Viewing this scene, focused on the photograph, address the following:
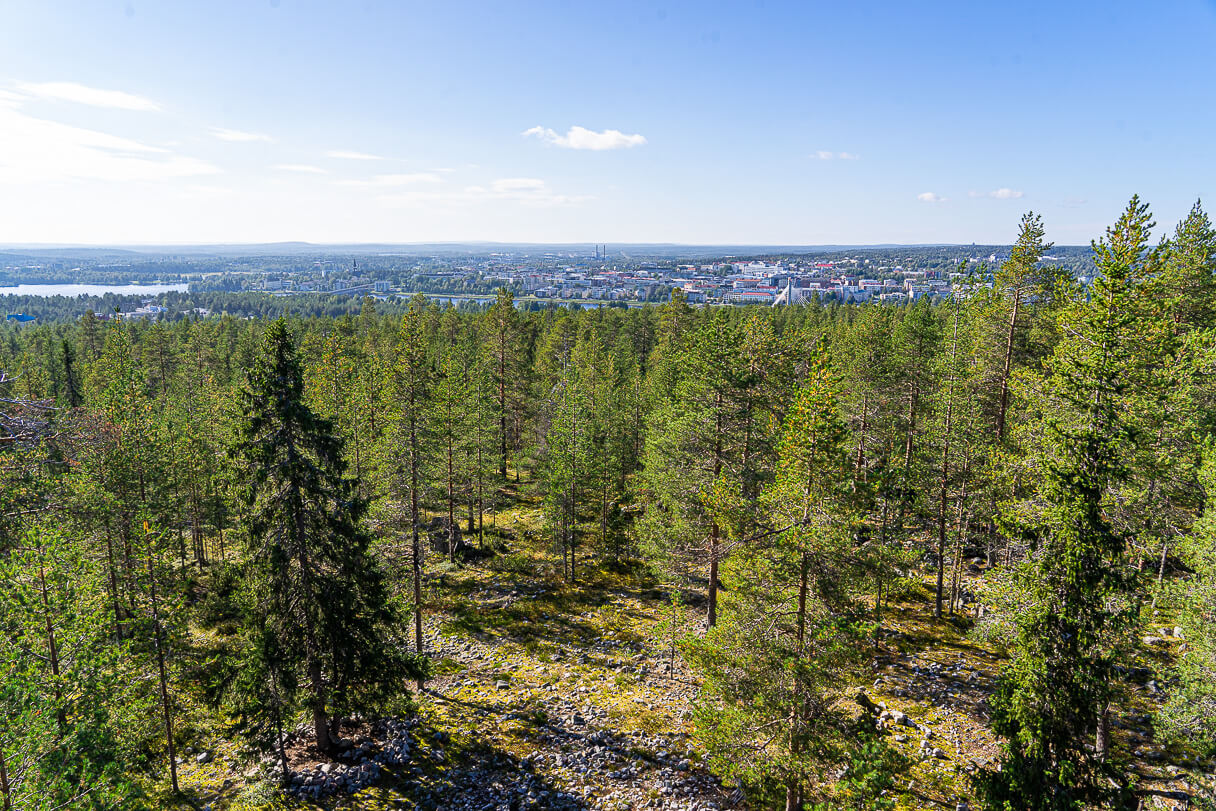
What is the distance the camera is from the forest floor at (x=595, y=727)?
16141mm

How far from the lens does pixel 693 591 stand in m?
29.5

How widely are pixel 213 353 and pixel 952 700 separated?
63.0m

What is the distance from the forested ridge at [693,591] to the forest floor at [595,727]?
0.13 metres

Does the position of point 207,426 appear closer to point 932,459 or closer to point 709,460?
point 709,460

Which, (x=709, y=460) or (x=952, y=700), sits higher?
(x=709, y=460)

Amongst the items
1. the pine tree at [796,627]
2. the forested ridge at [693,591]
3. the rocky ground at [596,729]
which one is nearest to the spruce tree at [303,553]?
the forested ridge at [693,591]

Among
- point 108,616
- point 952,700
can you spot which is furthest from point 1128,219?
point 108,616

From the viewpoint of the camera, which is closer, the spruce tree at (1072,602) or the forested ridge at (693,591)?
the spruce tree at (1072,602)

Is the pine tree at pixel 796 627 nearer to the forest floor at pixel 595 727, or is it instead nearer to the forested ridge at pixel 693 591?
the forested ridge at pixel 693 591

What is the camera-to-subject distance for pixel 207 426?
110ft

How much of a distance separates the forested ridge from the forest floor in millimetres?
133

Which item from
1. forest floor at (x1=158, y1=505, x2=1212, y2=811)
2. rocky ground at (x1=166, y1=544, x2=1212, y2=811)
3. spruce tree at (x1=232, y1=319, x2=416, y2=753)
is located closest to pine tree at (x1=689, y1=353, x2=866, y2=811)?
rocky ground at (x1=166, y1=544, x2=1212, y2=811)

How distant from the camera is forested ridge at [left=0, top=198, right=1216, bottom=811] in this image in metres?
11.7

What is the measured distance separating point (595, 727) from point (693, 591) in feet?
36.3
